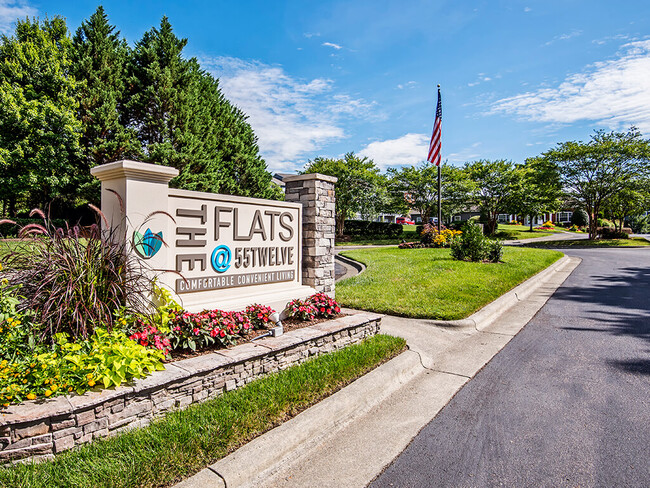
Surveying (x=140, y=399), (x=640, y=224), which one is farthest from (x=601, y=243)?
(x=140, y=399)

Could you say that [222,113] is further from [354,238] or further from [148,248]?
[148,248]

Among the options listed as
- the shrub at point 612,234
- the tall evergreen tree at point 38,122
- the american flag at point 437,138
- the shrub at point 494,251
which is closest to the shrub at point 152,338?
the shrub at point 494,251

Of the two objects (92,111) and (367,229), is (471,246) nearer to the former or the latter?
(92,111)

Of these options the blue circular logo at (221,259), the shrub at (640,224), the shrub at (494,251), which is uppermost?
the shrub at (640,224)

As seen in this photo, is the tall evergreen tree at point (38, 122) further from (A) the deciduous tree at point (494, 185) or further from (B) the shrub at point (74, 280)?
(A) the deciduous tree at point (494, 185)

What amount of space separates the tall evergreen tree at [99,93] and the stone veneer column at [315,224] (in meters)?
14.2

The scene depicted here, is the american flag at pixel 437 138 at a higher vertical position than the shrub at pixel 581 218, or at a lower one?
higher

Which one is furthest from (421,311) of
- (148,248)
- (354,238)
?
(354,238)

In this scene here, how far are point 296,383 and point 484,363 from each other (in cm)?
253

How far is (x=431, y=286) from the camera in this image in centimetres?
854

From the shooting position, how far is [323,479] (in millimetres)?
2516

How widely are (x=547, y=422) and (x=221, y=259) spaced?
3.79 meters

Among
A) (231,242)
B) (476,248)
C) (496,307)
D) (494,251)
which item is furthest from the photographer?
(494,251)

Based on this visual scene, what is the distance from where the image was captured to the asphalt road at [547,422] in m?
2.55
